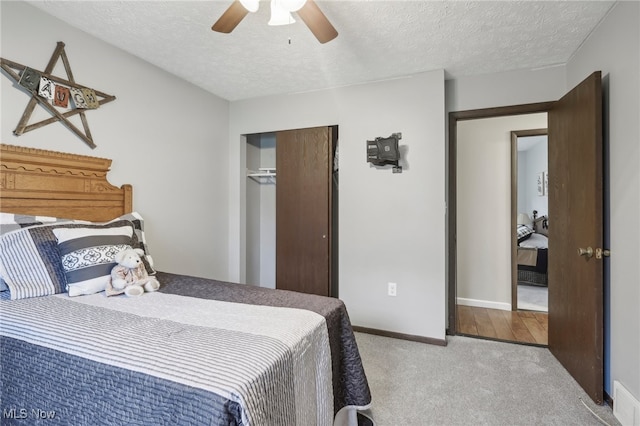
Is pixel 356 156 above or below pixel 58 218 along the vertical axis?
above

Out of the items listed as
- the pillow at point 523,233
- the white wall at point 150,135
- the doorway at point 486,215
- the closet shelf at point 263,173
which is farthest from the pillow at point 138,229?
the pillow at point 523,233

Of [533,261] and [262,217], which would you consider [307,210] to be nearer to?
[262,217]

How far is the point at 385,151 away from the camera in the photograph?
264 cm

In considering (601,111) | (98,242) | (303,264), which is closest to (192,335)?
(98,242)

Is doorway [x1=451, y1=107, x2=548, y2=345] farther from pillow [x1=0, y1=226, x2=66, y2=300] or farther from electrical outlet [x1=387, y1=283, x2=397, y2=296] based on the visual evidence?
pillow [x1=0, y1=226, x2=66, y2=300]

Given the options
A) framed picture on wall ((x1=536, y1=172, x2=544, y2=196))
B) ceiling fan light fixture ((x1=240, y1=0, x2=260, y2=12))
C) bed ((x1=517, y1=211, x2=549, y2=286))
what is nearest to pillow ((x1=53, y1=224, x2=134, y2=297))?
ceiling fan light fixture ((x1=240, y1=0, x2=260, y2=12))

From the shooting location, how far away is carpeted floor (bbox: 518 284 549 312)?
3596 millimetres

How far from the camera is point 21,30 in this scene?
1789mm

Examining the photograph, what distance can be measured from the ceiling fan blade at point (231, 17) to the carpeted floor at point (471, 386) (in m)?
2.35

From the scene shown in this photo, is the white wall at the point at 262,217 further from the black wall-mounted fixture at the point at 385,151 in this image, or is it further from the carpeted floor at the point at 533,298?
the carpeted floor at the point at 533,298

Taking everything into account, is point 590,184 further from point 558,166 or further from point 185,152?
point 185,152

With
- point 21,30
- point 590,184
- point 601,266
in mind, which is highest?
point 21,30

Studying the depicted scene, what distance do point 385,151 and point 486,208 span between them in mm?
1819

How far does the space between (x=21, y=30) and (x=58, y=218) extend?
1.16 metres
